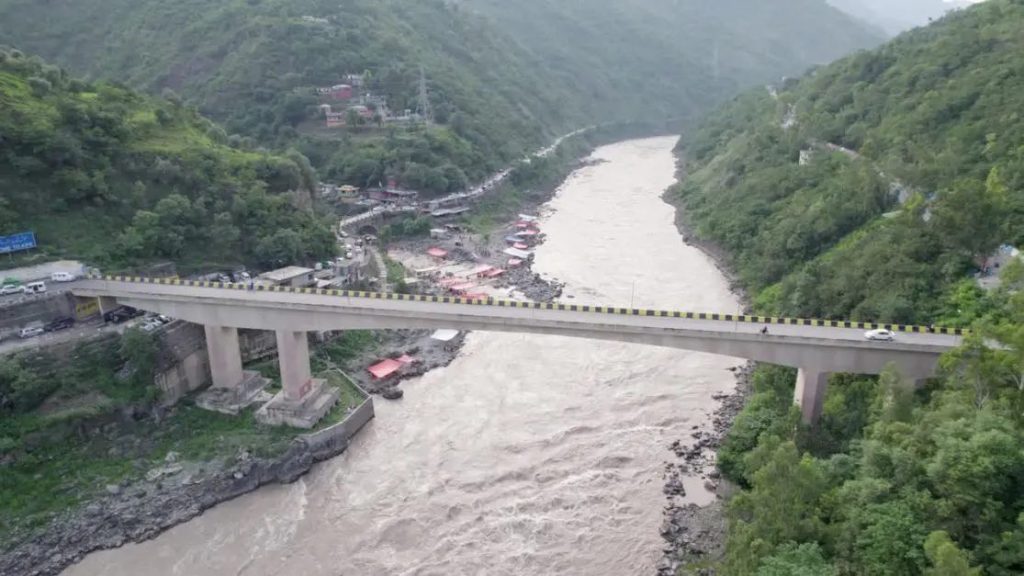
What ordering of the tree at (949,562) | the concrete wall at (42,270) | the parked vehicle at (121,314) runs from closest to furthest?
the tree at (949,562), the parked vehicle at (121,314), the concrete wall at (42,270)

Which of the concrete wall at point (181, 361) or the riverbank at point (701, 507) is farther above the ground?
the concrete wall at point (181, 361)

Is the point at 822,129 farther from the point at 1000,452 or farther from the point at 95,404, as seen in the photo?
the point at 95,404

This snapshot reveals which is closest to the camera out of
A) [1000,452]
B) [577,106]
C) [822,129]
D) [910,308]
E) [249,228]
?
[1000,452]

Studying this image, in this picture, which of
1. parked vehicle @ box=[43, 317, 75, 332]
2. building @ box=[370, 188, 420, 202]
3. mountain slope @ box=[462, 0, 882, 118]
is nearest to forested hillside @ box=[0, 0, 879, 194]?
building @ box=[370, 188, 420, 202]

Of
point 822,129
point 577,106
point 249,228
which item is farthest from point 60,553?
point 577,106

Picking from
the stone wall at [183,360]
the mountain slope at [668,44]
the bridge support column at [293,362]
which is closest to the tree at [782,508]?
the bridge support column at [293,362]

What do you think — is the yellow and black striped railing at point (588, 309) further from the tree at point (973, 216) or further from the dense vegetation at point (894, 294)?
the tree at point (973, 216)
